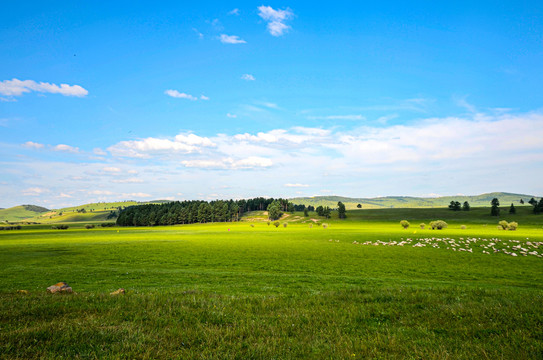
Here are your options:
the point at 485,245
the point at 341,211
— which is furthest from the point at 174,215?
the point at 485,245

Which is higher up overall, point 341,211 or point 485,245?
point 341,211

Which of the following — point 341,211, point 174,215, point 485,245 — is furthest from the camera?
point 341,211

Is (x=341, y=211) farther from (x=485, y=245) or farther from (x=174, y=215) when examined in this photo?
(x=485, y=245)

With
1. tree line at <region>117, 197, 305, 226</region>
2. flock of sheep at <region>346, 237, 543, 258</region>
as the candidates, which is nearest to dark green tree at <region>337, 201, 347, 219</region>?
tree line at <region>117, 197, 305, 226</region>

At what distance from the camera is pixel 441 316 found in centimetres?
897

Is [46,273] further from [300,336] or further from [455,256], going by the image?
[455,256]

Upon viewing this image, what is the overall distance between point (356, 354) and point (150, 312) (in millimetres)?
6618

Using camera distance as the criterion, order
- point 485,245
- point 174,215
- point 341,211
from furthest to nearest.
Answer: point 341,211, point 174,215, point 485,245

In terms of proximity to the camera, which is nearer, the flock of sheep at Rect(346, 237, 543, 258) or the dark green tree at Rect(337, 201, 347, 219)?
the flock of sheep at Rect(346, 237, 543, 258)

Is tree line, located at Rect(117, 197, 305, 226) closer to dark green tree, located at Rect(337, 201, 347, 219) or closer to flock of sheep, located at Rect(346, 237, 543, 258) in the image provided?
dark green tree, located at Rect(337, 201, 347, 219)

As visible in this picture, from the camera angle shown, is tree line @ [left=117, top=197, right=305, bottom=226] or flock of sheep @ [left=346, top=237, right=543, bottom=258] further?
tree line @ [left=117, top=197, right=305, bottom=226]

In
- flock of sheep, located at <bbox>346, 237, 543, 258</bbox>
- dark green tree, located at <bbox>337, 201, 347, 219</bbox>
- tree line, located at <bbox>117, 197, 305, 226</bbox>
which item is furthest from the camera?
dark green tree, located at <bbox>337, 201, 347, 219</bbox>

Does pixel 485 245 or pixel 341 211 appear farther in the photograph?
pixel 341 211

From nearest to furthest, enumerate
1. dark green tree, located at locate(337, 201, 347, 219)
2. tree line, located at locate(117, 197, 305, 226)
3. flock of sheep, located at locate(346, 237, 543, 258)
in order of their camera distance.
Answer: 1. flock of sheep, located at locate(346, 237, 543, 258)
2. tree line, located at locate(117, 197, 305, 226)
3. dark green tree, located at locate(337, 201, 347, 219)
